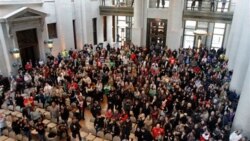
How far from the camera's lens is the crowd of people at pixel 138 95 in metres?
9.23

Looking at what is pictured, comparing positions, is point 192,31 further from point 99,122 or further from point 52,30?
point 99,122

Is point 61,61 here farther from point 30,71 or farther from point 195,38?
point 195,38

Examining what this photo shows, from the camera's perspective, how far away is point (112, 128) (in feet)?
31.3

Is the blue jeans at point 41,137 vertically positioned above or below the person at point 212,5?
below

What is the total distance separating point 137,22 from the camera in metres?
20.4

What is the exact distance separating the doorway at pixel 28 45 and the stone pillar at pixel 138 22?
27.6 feet

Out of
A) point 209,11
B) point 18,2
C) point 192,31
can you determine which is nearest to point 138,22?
point 192,31

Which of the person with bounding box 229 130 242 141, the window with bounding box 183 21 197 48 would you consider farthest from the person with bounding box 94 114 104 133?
the window with bounding box 183 21 197 48

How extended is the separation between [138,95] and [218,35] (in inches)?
487

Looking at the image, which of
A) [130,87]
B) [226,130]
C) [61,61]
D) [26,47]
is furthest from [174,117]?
[26,47]

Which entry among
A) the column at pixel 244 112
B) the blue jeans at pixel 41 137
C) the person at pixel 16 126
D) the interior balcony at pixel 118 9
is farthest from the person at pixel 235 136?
the interior balcony at pixel 118 9

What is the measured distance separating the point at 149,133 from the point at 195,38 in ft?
42.3

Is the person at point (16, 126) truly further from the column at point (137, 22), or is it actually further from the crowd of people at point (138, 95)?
the column at point (137, 22)

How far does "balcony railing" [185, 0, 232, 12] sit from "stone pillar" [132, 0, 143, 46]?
3802 mm
